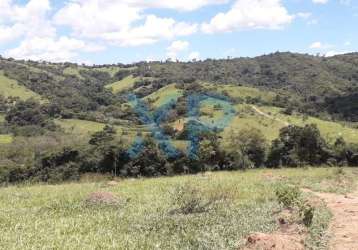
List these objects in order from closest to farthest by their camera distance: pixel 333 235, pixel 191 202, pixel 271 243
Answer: pixel 271 243 → pixel 333 235 → pixel 191 202

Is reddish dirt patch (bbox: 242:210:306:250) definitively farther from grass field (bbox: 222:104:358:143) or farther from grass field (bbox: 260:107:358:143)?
grass field (bbox: 222:104:358:143)

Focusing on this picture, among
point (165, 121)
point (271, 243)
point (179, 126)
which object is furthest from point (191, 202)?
point (165, 121)

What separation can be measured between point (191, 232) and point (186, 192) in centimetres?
353

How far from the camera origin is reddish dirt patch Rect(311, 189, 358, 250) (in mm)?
10000

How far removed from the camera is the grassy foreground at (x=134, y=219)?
10344mm

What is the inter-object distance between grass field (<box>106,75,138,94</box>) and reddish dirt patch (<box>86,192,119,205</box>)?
14489 centimetres

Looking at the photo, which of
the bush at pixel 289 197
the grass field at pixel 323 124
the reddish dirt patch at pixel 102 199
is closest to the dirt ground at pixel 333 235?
the bush at pixel 289 197

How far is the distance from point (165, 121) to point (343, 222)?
220 feet

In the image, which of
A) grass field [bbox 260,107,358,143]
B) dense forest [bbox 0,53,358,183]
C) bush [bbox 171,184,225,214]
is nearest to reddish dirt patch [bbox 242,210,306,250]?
bush [bbox 171,184,225,214]

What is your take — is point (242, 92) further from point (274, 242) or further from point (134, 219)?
point (274, 242)

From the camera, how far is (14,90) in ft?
480

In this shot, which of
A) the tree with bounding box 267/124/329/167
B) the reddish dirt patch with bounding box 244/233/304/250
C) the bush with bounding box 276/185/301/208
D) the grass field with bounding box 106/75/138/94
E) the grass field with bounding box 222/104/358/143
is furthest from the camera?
the grass field with bounding box 106/75/138/94

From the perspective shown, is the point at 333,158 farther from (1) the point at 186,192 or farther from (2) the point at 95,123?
(2) the point at 95,123

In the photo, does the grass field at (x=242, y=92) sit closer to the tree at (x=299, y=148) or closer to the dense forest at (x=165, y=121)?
the dense forest at (x=165, y=121)
